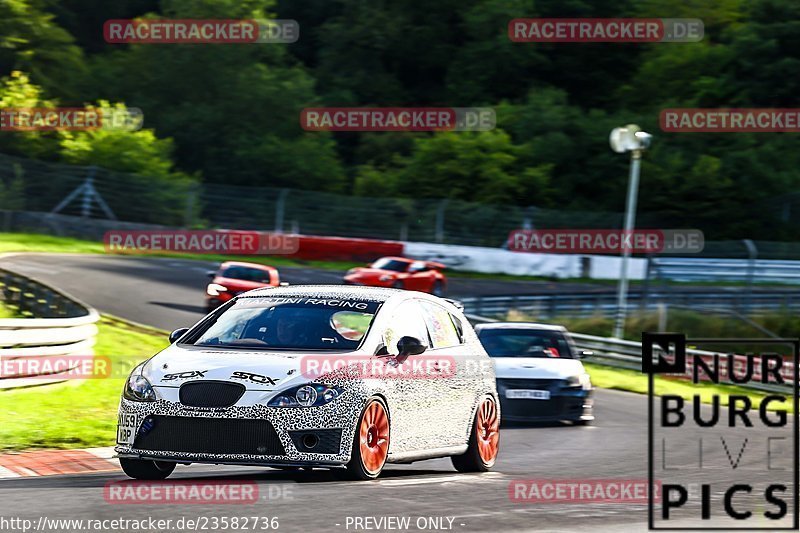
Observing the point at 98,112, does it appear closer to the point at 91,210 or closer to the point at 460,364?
the point at 91,210

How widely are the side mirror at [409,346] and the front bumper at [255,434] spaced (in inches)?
40.3

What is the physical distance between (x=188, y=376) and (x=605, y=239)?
135 feet

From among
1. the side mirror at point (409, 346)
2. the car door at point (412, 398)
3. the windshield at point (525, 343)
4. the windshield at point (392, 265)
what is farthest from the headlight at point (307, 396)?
the windshield at point (392, 265)

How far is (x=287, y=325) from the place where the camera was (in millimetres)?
10008

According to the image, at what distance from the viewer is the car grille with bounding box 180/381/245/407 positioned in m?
8.98

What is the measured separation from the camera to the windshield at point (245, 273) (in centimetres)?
2900

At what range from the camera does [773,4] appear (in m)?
63.9

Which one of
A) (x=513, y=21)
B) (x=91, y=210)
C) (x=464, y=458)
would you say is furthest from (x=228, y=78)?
(x=464, y=458)

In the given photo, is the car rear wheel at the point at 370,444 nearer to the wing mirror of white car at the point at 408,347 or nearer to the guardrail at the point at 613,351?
the wing mirror of white car at the point at 408,347

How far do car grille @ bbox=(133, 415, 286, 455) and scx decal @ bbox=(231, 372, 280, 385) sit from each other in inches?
10.9

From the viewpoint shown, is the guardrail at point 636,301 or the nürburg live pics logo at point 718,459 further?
the guardrail at point 636,301

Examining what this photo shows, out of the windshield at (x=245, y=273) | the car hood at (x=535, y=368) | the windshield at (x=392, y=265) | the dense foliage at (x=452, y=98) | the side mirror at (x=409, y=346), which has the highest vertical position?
the dense foliage at (x=452, y=98)

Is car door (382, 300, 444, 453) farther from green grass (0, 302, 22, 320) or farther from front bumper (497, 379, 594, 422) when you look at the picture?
green grass (0, 302, 22, 320)

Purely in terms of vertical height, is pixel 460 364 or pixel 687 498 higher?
pixel 460 364
